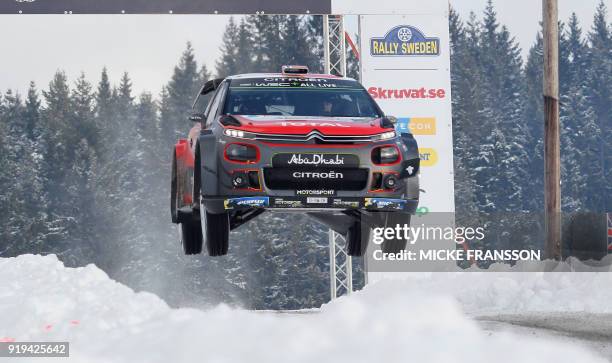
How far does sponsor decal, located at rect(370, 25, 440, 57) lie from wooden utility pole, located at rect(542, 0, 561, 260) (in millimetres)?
2066

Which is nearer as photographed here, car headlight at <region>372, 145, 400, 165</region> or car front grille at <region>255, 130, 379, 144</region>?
car front grille at <region>255, 130, 379, 144</region>

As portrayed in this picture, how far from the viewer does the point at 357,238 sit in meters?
10.2

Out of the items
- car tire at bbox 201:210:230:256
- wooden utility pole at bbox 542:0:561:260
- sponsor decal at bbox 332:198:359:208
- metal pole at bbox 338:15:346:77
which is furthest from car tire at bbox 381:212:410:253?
wooden utility pole at bbox 542:0:561:260

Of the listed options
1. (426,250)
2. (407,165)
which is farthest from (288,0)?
(407,165)

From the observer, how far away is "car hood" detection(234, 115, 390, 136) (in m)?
9.09

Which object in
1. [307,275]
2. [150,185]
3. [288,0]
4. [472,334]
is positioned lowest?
[307,275]

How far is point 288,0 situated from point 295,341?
327 inches

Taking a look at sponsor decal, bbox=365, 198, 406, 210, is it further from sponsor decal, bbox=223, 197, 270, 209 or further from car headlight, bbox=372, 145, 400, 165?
sponsor decal, bbox=223, 197, 270, 209

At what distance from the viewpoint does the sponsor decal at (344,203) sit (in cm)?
909

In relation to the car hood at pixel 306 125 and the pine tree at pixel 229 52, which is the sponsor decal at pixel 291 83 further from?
the pine tree at pixel 229 52

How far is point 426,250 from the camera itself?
56.5 feet

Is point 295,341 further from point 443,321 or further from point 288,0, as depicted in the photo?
point 288,0

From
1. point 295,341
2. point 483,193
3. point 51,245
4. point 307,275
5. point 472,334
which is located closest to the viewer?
point 295,341

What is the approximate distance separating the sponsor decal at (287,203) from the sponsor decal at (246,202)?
79 millimetres
